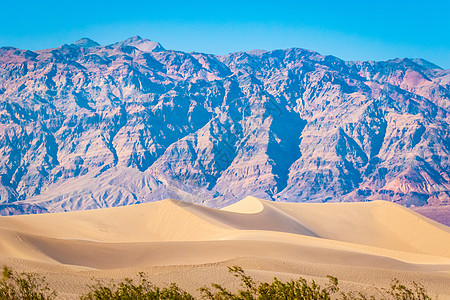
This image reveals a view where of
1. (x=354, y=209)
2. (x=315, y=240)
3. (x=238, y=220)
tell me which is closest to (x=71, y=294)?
(x=315, y=240)

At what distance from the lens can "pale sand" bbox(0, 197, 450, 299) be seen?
31.1 metres

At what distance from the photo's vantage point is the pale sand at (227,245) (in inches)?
1223

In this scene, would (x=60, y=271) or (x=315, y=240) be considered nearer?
(x=60, y=271)

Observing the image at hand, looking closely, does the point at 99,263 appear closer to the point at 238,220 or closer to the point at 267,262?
the point at 267,262

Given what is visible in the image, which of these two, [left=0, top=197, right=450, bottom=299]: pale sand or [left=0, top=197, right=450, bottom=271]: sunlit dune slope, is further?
[left=0, top=197, right=450, bottom=271]: sunlit dune slope

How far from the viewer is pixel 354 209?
289ft

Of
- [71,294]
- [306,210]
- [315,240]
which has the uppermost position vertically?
[306,210]

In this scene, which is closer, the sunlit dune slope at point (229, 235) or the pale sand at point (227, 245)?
the pale sand at point (227, 245)

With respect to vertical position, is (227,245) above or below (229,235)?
below

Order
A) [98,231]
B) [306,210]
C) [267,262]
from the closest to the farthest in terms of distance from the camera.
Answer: [267,262] < [98,231] < [306,210]

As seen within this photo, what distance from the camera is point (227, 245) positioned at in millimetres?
42031

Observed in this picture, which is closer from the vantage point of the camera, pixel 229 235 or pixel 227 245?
pixel 227 245

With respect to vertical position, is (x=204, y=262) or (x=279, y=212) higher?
(x=279, y=212)

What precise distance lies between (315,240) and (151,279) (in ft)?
90.1
